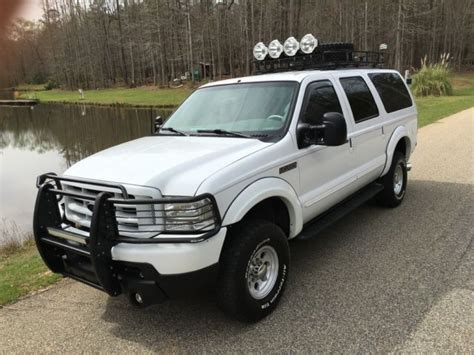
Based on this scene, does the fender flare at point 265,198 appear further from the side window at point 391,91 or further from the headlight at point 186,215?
the side window at point 391,91

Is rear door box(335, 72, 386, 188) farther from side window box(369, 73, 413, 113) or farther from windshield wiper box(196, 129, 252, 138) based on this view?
windshield wiper box(196, 129, 252, 138)

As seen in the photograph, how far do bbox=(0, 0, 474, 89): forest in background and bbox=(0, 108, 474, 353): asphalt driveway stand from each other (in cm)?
3284

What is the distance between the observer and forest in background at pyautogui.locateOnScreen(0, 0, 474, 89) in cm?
4334

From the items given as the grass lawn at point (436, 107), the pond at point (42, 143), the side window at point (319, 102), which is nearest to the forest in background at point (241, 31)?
the pond at point (42, 143)

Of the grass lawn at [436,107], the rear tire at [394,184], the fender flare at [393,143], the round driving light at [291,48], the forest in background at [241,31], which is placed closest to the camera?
the round driving light at [291,48]

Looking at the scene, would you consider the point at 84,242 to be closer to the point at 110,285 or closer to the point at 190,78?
the point at 110,285

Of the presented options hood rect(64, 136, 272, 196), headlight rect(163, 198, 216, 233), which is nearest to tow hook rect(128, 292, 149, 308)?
headlight rect(163, 198, 216, 233)

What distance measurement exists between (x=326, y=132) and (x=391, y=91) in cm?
296

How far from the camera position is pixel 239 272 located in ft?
11.1

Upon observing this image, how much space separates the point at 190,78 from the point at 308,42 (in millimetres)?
50923

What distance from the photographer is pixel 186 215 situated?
10.2ft

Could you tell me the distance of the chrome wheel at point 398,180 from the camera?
6.34 metres

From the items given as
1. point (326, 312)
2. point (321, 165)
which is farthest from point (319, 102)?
point (326, 312)

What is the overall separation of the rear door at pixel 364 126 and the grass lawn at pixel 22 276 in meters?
3.60
